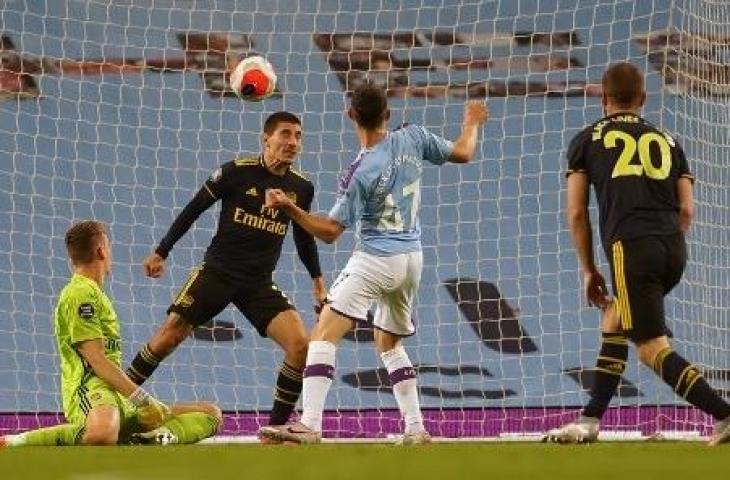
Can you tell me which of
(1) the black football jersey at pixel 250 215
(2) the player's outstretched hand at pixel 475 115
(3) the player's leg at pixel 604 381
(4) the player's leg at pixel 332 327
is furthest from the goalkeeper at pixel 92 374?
(3) the player's leg at pixel 604 381

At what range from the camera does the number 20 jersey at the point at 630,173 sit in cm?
550

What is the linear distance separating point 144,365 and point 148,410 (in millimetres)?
1163

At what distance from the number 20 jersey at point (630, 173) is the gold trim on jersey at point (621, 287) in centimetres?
5

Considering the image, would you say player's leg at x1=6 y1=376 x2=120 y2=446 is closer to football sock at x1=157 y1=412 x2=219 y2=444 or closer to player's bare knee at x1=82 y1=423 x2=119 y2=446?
player's bare knee at x1=82 y1=423 x2=119 y2=446

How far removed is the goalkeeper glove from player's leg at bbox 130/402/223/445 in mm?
36

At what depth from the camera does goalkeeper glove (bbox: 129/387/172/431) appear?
6.43 metres

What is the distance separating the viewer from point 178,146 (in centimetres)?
1072

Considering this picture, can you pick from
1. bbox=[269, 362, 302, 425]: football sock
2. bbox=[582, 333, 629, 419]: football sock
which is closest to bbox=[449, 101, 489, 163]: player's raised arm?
bbox=[582, 333, 629, 419]: football sock

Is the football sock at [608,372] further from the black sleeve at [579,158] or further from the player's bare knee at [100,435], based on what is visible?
the player's bare knee at [100,435]

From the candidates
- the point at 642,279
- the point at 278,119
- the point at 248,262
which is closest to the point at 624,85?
the point at 642,279

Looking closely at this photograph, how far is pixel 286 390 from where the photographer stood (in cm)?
759

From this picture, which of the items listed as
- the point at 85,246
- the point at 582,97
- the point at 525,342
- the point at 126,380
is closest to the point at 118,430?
the point at 126,380

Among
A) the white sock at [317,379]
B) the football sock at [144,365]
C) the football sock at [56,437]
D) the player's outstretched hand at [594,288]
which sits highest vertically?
the player's outstretched hand at [594,288]

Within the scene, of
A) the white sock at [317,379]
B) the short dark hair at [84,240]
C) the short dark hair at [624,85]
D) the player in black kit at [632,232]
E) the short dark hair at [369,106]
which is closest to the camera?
the player in black kit at [632,232]
